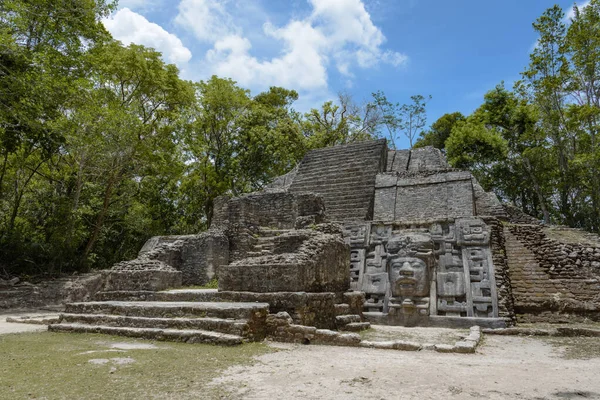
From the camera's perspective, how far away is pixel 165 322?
5.84 metres

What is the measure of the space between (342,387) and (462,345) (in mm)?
2677

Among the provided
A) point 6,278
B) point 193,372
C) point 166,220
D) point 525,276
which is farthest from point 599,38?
point 6,278

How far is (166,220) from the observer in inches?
877

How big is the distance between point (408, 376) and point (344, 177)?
13017 millimetres

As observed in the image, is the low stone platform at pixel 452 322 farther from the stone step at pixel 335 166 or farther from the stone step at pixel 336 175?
the stone step at pixel 335 166

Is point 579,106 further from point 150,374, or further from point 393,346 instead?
point 150,374

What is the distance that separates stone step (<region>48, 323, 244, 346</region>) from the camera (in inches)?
201

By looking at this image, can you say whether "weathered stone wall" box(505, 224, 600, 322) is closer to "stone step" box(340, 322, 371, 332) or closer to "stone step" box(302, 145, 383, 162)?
"stone step" box(340, 322, 371, 332)

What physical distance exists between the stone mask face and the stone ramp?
563 cm

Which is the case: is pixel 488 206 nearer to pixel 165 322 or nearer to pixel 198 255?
pixel 198 255

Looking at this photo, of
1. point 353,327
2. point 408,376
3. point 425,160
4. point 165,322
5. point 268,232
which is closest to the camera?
point 408,376

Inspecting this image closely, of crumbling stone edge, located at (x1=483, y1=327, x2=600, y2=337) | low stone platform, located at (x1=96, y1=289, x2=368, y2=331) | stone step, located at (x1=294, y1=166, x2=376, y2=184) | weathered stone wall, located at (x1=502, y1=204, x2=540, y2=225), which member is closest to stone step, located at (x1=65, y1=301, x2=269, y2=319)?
low stone platform, located at (x1=96, y1=289, x2=368, y2=331)

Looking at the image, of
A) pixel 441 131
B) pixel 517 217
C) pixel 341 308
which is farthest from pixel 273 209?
pixel 441 131

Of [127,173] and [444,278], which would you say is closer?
[444,278]
